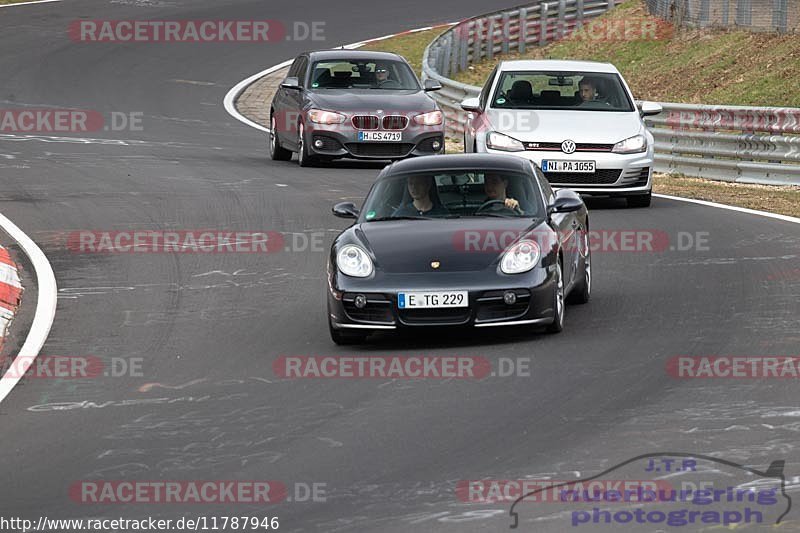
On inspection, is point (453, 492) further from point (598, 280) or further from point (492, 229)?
point (598, 280)

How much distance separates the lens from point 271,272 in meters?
14.5

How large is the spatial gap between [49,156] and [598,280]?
12.4 meters

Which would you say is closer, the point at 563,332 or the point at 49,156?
the point at 563,332

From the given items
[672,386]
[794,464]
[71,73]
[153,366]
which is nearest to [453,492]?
[794,464]

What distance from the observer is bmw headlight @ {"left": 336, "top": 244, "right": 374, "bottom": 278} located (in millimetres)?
11305

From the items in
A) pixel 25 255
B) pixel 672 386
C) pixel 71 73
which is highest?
pixel 672 386

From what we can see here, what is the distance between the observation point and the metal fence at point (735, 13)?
32.9m

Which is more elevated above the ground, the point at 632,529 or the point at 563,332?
the point at 632,529

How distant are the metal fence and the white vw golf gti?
45.0 ft

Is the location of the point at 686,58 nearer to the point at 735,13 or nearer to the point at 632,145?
the point at 735,13
